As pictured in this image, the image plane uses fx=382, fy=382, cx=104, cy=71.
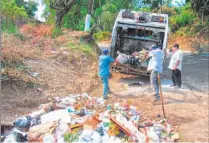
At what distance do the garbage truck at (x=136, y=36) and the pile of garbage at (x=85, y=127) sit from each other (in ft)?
15.1

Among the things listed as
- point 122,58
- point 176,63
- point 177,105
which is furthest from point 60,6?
point 177,105

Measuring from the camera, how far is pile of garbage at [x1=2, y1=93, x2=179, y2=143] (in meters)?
6.09

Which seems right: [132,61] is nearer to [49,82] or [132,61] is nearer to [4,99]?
[49,82]

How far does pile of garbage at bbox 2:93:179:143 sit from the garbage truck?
459 cm

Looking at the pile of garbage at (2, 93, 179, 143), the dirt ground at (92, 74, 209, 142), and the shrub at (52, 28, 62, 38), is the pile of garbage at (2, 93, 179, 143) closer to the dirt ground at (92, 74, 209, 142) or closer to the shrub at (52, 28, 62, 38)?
the dirt ground at (92, 74, 209, 142)

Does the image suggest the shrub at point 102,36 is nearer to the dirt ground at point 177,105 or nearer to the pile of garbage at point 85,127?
the dirt ground at point 177,105

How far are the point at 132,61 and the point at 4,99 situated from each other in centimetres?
494

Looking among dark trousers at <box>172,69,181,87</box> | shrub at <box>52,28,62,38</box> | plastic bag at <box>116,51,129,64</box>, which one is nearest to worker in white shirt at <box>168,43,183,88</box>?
dark trousers at <box>172,69,181,87</box>

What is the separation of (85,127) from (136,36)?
7217 mm

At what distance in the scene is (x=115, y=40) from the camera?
496 inches

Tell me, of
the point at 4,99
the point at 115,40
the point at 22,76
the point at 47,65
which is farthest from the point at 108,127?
the point at 115,40

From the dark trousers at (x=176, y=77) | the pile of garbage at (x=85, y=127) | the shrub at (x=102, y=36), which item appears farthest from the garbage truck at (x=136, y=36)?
the shrub at (x=102, y=36)

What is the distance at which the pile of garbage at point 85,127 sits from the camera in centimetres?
609

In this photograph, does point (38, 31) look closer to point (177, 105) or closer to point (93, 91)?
point (93, 91)
